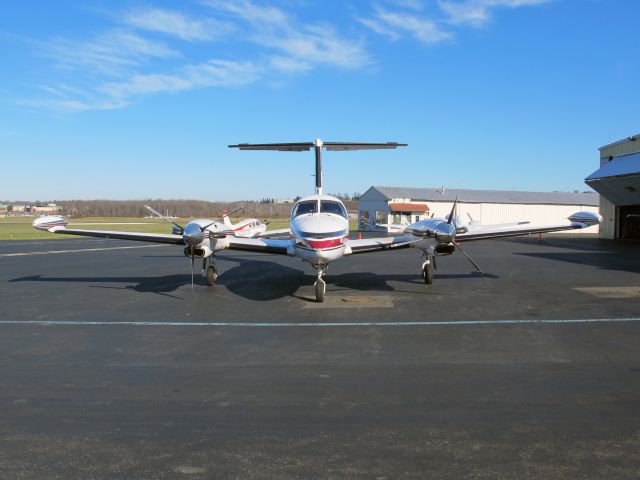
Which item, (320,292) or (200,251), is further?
(200,251)

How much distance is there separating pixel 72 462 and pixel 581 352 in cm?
712

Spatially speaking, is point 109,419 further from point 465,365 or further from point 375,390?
point 465,365

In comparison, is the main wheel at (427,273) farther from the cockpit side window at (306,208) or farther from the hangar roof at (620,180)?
the hangar roof at (620,180)

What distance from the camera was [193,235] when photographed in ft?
42.4

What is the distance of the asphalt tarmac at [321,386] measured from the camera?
4.10 m

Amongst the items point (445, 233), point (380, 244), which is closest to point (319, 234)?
point (380, 244)

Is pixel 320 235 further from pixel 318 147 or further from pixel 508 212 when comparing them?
pixel 508 212

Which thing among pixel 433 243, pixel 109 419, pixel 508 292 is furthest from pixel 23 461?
pixel 508 292

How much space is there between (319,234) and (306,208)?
2.02m

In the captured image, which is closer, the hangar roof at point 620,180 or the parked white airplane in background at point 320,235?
the parked white airplane in background at point 320,235

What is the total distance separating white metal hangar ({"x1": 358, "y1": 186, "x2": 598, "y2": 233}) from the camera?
5881 centimetres

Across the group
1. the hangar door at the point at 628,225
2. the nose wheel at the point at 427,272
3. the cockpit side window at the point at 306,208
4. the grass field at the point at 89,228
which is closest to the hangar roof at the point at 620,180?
the hangar door at the point at 628,225

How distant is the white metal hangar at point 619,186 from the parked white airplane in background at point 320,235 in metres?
25.2

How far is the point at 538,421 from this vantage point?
4.85m
